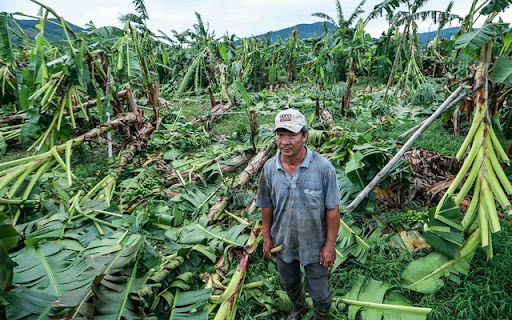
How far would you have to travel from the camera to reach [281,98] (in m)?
10.1

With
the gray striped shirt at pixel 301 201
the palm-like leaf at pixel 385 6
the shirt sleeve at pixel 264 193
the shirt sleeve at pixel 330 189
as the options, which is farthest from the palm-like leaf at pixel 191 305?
→ the palm-like leaf at pixel 385 6

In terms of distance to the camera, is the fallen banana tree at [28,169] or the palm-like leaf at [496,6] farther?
the palm-like leaf at [496,6]

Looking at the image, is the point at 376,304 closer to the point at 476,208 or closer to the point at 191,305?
the point at 476,208

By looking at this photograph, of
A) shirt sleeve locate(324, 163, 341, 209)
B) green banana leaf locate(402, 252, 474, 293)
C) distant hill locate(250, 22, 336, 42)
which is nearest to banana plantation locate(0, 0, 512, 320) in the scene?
green banana leaf locate(402, 252, 474, 293)

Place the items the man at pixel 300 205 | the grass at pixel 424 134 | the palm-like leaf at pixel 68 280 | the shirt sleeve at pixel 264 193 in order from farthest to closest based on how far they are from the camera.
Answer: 1. the grass at pixel 424 134
2. the shirt sleeve at pixel 264 193
3. the man at pixel 300 205
4. the palm-like leaf at pixel 68 280

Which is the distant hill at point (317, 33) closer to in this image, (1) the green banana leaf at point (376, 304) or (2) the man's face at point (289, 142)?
(1) the green banana leaf at point (376, 304)

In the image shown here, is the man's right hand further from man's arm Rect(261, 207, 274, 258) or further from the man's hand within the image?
the man's hand

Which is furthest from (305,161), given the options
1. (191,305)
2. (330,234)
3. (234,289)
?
(191,305)

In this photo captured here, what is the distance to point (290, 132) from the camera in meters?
1.70

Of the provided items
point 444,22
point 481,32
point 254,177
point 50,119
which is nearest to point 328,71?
point 444,22

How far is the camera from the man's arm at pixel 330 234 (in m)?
1.79

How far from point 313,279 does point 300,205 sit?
0.62 meters

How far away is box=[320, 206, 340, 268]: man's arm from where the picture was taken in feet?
5.89

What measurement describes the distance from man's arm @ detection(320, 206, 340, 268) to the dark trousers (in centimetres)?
11
